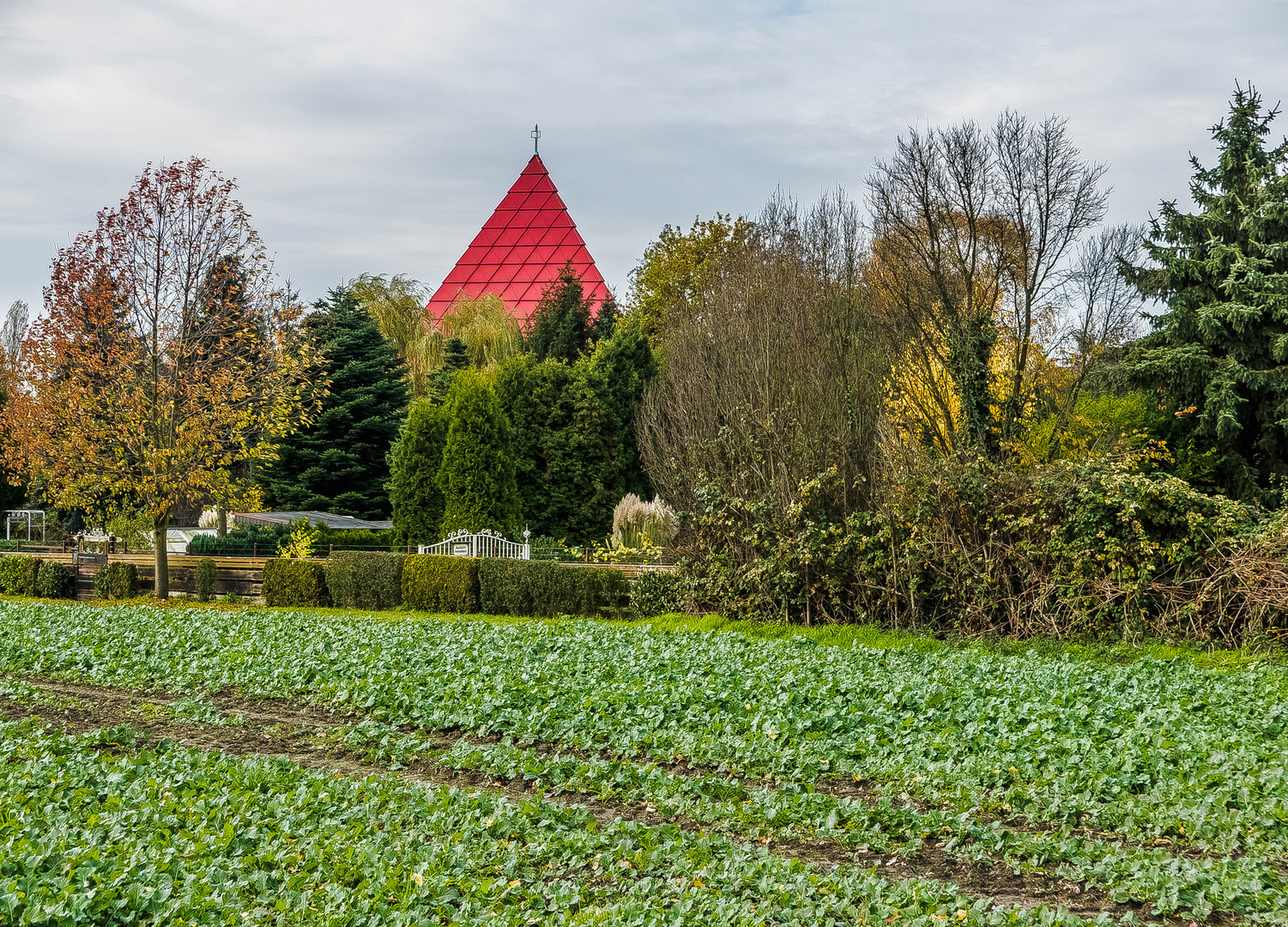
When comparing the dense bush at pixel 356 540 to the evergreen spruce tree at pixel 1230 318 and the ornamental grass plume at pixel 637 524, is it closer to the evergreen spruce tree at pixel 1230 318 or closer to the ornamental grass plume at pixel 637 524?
the ornamental grass plume at pixel 637 524

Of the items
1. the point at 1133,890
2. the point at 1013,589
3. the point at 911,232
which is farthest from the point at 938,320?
the point at 1133,890

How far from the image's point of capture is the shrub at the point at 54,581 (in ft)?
60.8

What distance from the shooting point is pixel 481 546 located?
18.0 metres

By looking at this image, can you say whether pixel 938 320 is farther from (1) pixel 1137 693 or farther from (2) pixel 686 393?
(1) pixel 1137 693

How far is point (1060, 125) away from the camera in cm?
1561

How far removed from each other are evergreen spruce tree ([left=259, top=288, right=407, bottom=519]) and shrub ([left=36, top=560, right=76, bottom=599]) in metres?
10.7

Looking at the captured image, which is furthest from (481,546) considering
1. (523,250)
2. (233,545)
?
(523,250)

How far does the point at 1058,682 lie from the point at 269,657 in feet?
23.6

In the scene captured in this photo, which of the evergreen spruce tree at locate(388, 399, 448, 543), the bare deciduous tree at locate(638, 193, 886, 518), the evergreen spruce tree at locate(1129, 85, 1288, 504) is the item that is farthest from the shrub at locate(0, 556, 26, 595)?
the evergreen spruce tree at locate(1129, 85, 1288, 504)

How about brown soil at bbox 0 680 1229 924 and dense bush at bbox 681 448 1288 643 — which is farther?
dense bush at bbox 681 448 1288 643

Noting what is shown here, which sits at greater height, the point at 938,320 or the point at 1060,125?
the point at 1060,125

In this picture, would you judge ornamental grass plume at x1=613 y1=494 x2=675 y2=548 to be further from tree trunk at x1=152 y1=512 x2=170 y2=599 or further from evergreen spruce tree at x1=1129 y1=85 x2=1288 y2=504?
evergreen spruce tree at x1=1129 y1=85 x2=1288 y2=504

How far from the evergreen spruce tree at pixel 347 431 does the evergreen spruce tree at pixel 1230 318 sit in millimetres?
21030

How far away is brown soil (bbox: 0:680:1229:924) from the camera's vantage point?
162 inches
